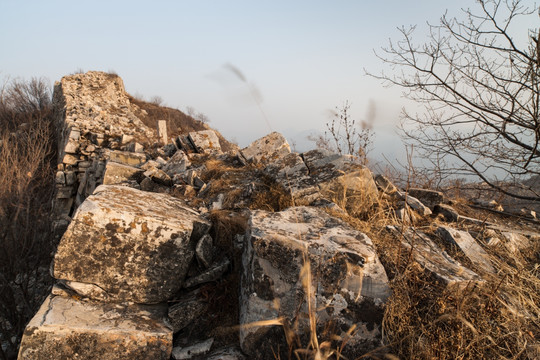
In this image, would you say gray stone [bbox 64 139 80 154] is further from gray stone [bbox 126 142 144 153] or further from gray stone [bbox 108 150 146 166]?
gray stone [bbox 108 150 146 166]

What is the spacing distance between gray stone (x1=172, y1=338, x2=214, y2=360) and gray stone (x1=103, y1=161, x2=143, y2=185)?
9.27 ft

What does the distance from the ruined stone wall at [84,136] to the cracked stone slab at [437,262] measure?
15.3 ft

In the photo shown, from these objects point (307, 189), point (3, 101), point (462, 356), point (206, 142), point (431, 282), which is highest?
point (3, 101)

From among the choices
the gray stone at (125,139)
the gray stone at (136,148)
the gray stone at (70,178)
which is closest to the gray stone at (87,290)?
Answer: the gray stone at (136,148)

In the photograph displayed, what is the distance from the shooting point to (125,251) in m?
2.19

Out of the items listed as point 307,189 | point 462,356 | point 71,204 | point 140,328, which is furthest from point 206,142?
point 462,356

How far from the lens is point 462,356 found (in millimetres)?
1529

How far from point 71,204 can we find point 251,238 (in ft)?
22.3

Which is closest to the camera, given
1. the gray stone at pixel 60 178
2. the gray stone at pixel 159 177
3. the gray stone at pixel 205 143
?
the gray stone at pixel 159 177

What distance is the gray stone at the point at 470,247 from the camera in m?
2.32

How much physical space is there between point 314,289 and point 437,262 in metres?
1.02

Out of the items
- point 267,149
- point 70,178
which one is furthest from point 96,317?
point 70,178

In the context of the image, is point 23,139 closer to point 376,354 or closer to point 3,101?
point 3,101

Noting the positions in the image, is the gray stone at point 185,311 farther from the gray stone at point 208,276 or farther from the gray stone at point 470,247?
the gray stone at point 470,247
